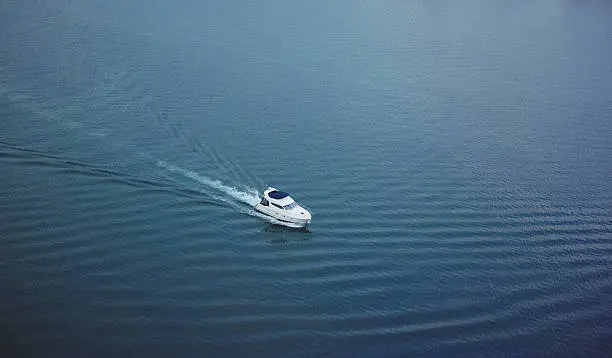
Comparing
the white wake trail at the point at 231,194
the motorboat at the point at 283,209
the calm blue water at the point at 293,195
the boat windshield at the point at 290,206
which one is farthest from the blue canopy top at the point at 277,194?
the calm blue water at the point at 293,195

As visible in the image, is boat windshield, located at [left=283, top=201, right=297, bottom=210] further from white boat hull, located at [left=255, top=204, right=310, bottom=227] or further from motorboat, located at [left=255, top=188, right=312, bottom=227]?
white boat hull, located at [left=255, top=204, right=310, bottom=227]

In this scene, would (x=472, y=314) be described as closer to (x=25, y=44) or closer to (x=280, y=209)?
(x=280, y=209)

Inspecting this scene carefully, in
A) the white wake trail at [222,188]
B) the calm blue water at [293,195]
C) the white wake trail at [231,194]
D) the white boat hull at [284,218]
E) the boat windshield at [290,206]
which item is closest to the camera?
the calm blue water at [293,195]

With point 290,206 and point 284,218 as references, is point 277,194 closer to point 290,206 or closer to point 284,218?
point 290,206

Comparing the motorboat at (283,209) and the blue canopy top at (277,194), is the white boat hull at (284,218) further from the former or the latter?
the blue canopy top at (277,194)

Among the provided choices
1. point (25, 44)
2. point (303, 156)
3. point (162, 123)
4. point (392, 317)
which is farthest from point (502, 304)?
point (25, 44)

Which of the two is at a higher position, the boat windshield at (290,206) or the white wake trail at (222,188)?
the white wake trail at (222,188)

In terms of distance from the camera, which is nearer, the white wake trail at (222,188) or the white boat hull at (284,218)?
the white boat hull at (284,218)
